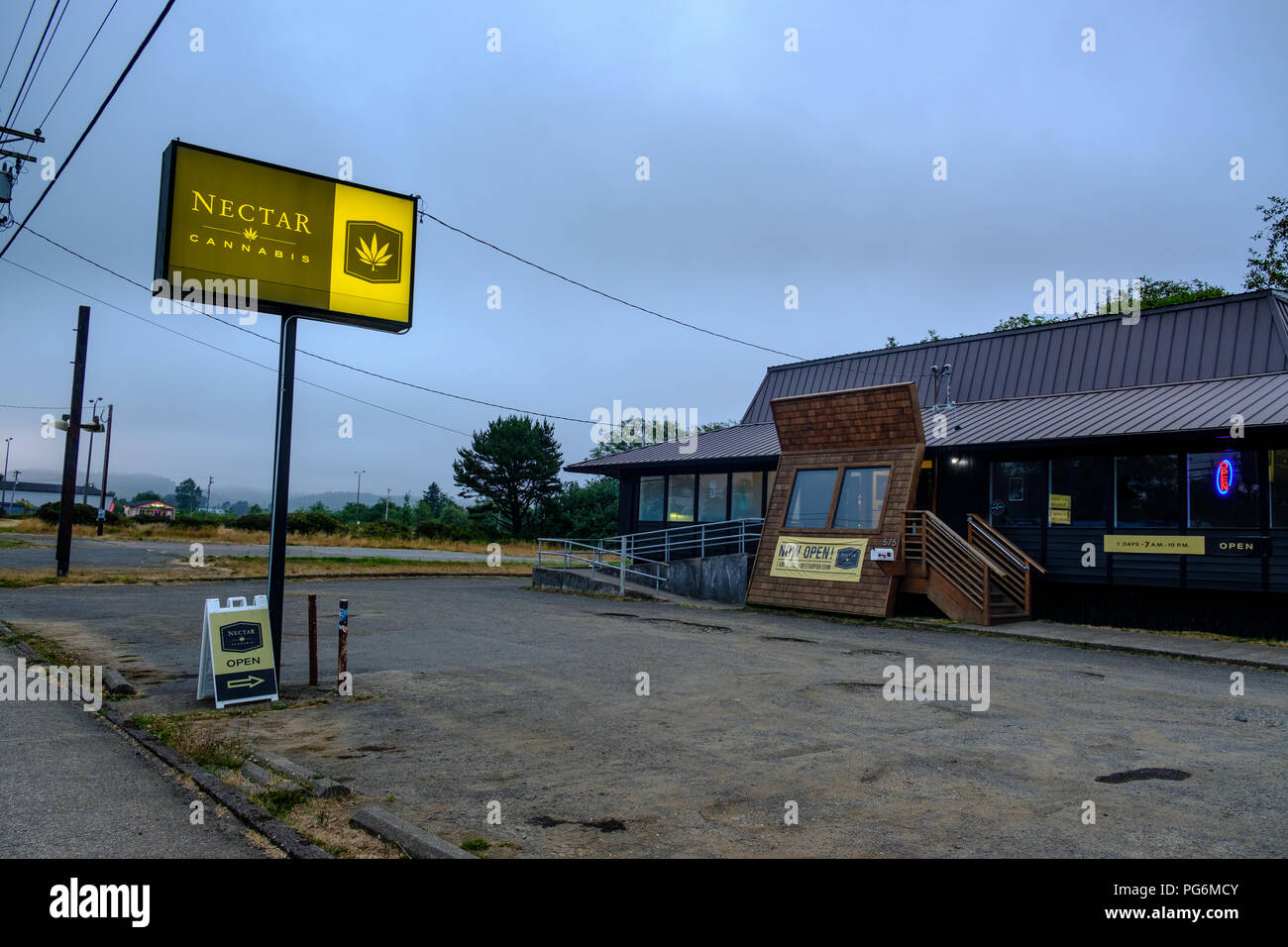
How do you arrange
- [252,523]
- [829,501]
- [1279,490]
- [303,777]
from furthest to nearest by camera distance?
[252,523] < [829,501] < [1279,490] < [303,777]

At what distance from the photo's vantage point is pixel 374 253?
36.4ft

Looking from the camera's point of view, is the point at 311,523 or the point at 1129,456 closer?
the point at 1129,456

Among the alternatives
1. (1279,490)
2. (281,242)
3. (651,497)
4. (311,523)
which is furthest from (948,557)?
(311,523)

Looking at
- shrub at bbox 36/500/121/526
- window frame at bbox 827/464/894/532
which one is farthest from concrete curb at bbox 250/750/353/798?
shrub at bbox 36/500/121/526

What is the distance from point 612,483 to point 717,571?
6236 centimetres

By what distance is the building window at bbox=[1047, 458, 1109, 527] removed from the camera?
711 inches

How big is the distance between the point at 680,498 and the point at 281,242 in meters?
18.2

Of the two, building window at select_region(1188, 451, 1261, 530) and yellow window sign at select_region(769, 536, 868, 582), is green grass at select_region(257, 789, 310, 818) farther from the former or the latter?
building window at select_region(1188, 451, 1261, 530)

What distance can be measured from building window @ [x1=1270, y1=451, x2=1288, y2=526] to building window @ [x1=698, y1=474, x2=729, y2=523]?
13.7 metres

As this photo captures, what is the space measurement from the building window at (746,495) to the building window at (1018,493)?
6858mm

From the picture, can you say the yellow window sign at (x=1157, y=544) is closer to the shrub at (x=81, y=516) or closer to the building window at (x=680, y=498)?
the building window at (x=680, y=498)

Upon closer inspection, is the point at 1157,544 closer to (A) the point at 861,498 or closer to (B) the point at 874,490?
(B) the point at 874,490

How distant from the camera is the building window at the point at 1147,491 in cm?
1697

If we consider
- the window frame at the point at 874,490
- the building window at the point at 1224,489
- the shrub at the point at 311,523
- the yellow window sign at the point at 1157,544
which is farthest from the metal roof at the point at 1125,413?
the shrub at the point at 311,523
